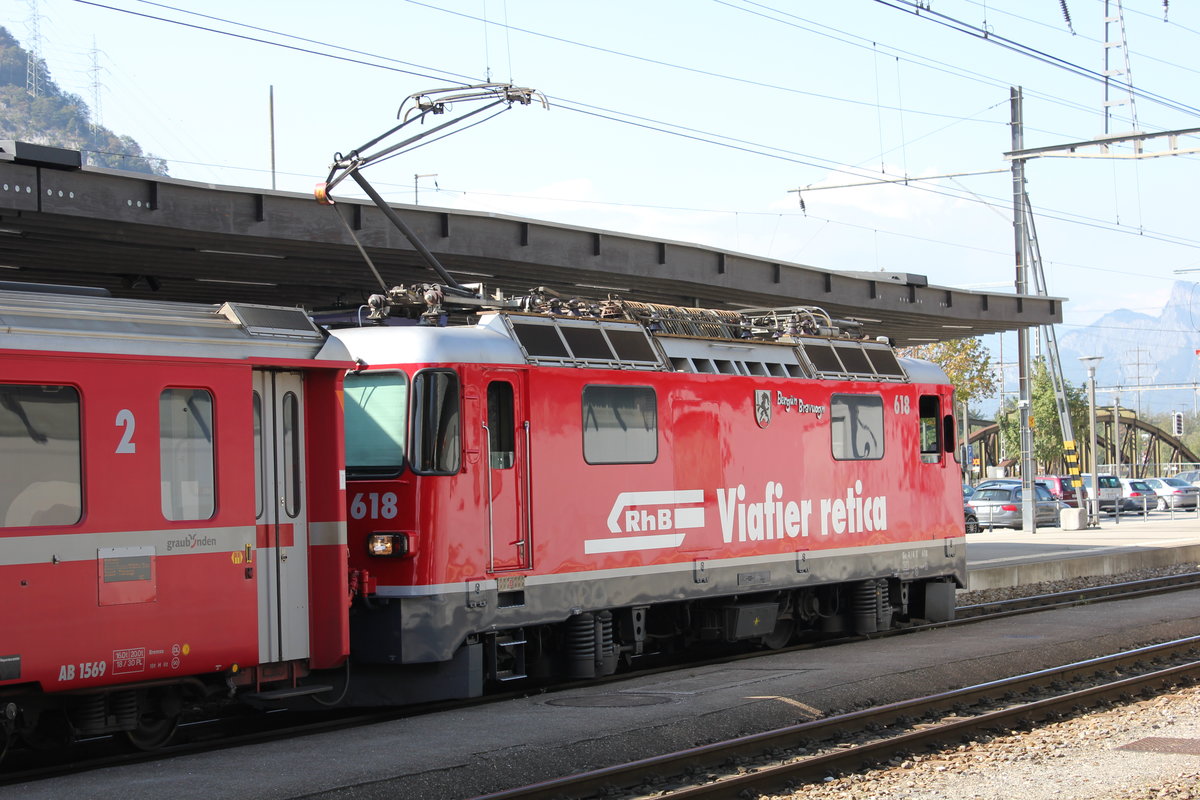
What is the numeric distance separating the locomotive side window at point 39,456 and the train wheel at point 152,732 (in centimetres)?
184

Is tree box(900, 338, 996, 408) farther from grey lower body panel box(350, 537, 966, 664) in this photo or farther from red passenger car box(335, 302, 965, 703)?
grey lower body panel box(350, 537, 966, 664)

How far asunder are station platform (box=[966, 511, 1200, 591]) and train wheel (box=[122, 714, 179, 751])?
15.8 m

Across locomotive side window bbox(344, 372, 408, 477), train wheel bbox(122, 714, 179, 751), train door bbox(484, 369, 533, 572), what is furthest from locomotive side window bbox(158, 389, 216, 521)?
train door bbox(484, 369, 533, 572)

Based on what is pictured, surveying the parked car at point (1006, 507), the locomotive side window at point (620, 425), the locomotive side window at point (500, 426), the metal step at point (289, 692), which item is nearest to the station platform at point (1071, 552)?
the parked car at point (1006, 507)

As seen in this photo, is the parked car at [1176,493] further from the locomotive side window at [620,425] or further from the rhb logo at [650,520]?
the locomotive side window at [620,425]

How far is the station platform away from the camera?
2366cm

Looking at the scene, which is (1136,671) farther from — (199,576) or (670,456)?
(199,576)

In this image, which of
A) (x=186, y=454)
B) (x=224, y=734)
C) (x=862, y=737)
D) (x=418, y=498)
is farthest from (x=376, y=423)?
(x=862, y=737)

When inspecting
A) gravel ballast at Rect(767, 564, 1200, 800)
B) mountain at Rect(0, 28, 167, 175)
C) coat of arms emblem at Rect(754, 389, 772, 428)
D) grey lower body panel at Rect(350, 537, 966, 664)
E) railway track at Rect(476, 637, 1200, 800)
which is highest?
mountain at Rect(0, 28, 167, 175)

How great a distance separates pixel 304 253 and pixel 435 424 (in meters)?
9.13

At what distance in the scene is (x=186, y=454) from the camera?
9289 millimetres

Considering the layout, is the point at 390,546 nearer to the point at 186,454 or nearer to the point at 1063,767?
the point at 186,454

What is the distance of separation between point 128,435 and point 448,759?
301 centimetres

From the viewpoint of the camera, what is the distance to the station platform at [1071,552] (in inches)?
931
